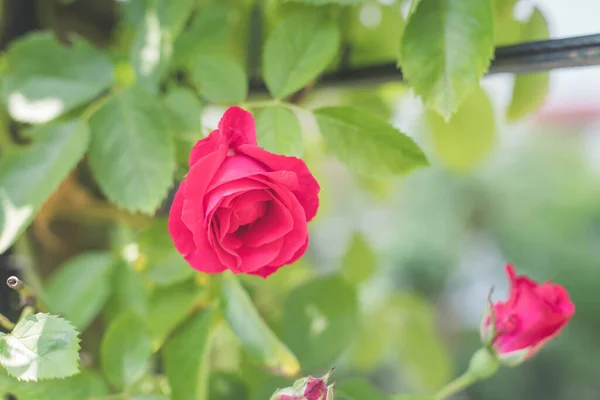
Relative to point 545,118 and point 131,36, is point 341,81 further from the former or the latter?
point 545,118

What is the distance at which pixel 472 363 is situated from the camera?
29cm

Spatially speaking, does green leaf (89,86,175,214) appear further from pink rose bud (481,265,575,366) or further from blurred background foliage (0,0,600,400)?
pink rose bud (481,265,575,366)

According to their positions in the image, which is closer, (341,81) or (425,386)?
(341,81)

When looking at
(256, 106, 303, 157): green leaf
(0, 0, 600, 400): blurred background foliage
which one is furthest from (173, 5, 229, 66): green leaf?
(256, 106, 303, 157): green leaf

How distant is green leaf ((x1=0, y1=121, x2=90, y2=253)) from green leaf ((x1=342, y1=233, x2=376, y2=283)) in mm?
272

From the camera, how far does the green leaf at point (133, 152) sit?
298 mm

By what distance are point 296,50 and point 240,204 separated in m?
0.12

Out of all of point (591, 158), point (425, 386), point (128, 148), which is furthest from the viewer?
point (591, 158)

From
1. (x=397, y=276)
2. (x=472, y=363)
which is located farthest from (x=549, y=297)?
(x=397, y=276)

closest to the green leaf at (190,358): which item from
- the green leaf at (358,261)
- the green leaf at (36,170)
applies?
the green leaf at (36,170)

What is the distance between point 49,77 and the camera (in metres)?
0.35

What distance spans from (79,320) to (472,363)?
0.77 ft

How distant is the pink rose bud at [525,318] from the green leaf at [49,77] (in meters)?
0.26

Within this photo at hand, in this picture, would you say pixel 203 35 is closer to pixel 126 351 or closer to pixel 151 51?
pixel 151 51
